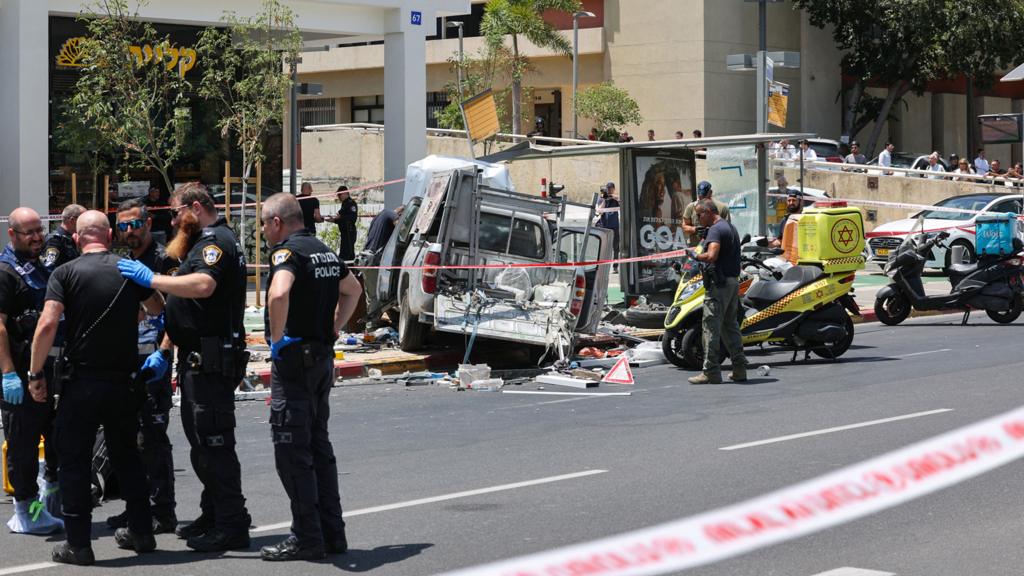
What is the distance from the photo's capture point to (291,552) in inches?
265

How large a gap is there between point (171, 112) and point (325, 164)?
52.3 ft

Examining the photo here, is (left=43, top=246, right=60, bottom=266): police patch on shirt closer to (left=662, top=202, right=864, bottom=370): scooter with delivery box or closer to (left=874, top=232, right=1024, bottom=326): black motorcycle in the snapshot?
(left=662, top=202, right=864, bottom=370): scooter with delivery box

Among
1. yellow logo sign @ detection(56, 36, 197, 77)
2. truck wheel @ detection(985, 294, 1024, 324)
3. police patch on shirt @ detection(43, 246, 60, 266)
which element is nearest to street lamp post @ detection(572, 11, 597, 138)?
yellow logo sign @ detection(56, 36, 197, 77)

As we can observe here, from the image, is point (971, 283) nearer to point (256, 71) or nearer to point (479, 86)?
point (256, 71)

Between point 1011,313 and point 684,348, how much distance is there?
595cm

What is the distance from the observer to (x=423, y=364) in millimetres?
15109

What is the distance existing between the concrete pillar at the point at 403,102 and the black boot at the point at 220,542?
17838 millimetres

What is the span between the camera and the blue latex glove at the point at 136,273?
684 centimetres

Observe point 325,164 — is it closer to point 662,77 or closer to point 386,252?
point 662,77

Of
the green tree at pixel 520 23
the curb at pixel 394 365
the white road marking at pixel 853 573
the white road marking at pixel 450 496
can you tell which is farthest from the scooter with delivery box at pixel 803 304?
the green tree at pixel 520 23

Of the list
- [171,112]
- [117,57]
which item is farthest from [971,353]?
[171,112]

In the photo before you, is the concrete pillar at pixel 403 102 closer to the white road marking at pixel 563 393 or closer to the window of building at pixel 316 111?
the white road marking at pixel 563 393

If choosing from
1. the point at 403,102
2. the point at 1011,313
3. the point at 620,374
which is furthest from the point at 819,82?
the point at 620,374

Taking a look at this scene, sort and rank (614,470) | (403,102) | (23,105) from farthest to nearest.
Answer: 1. (403,102)
2. (23,105)
3. (614,470)
